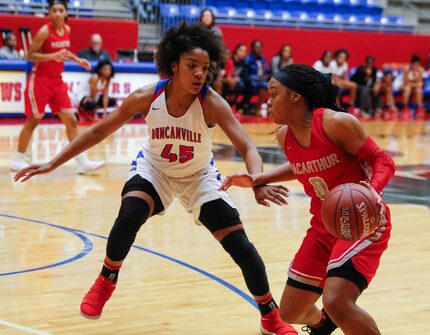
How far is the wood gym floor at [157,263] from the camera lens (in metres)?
4.76

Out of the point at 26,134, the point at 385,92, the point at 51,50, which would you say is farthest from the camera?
the point at 385,92

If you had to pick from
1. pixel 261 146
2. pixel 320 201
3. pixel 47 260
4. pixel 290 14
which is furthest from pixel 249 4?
pixel 320 201

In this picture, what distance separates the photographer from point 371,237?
3.84 meters

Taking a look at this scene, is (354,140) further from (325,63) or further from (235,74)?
(325,63)

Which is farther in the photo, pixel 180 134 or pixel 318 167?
pixel 180 134

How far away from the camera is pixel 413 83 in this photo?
19812mm

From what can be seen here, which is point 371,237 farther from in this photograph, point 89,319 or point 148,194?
point 89,319

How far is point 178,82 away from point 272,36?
48.0 ft

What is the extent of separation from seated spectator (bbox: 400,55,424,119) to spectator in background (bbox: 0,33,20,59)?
9138 millimetres

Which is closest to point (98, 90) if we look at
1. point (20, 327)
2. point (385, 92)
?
point (385, 92)

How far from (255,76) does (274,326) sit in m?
12.8

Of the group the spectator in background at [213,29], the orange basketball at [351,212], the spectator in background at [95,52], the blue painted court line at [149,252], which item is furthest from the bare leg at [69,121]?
the orange basketball at [351,212]

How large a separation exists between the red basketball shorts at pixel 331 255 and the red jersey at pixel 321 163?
0.08 meters

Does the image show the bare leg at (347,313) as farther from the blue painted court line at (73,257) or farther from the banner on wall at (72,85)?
the banner on wall at (72,85)
